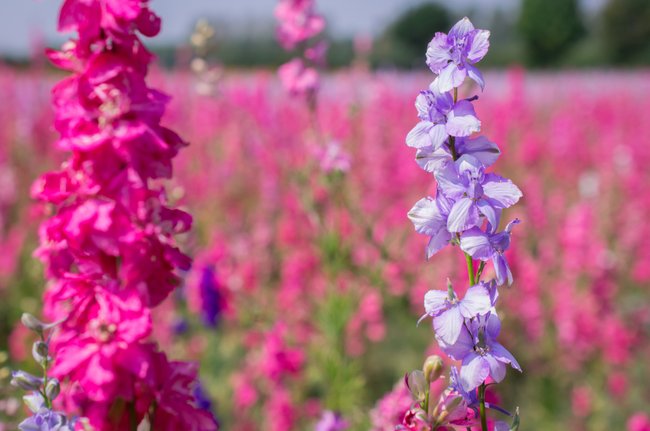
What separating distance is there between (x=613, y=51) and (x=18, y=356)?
29.5 m

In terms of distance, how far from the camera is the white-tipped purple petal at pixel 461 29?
2.51 feet

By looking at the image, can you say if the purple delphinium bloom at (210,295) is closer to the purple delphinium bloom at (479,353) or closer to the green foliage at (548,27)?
the purple delphinium bloom at (479,353)

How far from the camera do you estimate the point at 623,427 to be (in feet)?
10.5

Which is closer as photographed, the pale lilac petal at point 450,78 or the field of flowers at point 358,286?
the pale lilac petal at point 450,78

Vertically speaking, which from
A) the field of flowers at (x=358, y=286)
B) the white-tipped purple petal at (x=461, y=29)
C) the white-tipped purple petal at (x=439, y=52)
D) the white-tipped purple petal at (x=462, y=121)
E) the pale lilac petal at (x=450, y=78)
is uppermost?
the white-tipped purple petal at (x=461, y=29)

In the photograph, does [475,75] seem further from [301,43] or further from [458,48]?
[301,43]

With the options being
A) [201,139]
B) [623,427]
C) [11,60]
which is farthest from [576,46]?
[623,427]

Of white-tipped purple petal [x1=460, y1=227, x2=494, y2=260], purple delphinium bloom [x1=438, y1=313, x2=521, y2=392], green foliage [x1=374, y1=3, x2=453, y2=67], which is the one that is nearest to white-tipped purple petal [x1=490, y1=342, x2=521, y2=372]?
purple delphinium bloom [x1=438, y1=313, x2=521, y2=392]

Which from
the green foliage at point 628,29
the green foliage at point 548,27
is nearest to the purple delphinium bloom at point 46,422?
the green foliage at point 548,27

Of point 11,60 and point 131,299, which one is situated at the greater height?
point 11,60

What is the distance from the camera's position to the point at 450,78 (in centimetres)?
73

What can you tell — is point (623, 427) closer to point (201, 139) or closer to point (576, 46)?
point (201, 139)

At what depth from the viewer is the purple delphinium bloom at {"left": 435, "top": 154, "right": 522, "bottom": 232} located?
2.35 ft

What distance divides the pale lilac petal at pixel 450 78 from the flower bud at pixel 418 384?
1.02 ft
